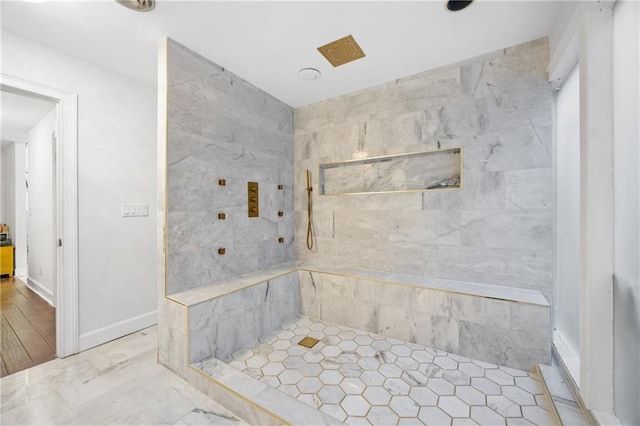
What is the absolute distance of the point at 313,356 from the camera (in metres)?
1.90

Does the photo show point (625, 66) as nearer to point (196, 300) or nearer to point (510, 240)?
point (510, 240)

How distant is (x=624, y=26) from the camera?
106 centimetres

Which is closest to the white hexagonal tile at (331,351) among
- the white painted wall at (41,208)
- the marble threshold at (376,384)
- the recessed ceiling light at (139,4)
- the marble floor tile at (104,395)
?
the marble threshold at (376,384)

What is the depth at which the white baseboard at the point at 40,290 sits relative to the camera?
3219 mm

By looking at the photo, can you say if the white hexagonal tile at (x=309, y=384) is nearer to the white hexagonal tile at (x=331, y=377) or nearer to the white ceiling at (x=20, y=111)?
the white hexagonal tile at (x=331, y=377)

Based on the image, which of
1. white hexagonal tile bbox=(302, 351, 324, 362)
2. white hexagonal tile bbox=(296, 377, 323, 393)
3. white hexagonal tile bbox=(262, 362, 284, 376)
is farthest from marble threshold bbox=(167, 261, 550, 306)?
white hexagonal tile bbox=(296, 377, 323, 393)

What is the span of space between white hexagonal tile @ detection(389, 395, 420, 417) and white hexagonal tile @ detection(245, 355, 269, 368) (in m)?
0.87

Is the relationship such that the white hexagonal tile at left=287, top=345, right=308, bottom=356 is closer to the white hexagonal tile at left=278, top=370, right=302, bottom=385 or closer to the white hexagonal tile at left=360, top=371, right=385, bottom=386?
the white hexagonal tile at left=278, top=370, right=302, bottom=385

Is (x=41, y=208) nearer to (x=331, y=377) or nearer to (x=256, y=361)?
(x=256, y=361)

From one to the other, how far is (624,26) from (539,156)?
0.94 m

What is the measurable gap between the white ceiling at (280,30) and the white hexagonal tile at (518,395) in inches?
88.7

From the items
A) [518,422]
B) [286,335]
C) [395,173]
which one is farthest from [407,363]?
[395,173]

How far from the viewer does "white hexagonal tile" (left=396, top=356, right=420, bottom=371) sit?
1.73 metres

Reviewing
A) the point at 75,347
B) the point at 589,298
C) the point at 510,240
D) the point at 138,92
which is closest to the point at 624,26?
the point at 589,298
